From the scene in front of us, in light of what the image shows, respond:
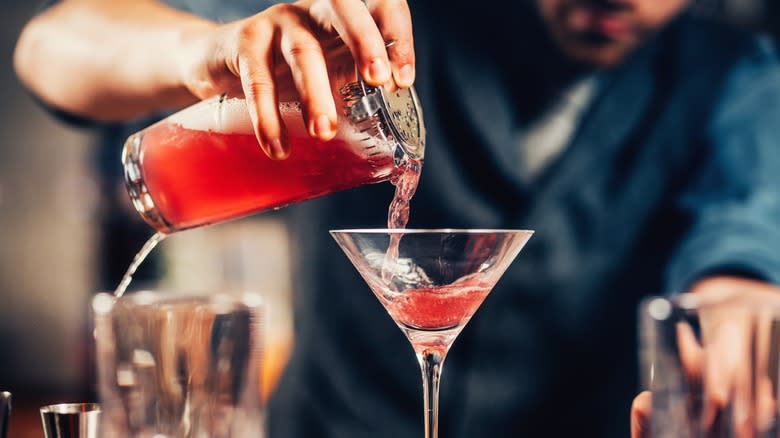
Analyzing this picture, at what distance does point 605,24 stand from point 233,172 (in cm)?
102

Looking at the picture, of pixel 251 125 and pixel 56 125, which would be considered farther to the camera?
pixel 56 125

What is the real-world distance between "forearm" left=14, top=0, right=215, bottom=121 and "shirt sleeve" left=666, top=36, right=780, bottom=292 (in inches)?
39.3

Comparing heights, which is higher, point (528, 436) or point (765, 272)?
point (765, 272)

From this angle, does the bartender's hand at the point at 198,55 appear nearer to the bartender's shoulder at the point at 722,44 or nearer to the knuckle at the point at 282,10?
the knuckle at the point at 282,10

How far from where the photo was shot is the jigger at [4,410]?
75 cm

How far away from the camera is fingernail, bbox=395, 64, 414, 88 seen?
2.69ft

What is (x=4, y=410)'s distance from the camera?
76 centimetres

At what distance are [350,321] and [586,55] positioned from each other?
30.3 inches

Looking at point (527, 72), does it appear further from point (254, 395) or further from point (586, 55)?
point (254, 395)

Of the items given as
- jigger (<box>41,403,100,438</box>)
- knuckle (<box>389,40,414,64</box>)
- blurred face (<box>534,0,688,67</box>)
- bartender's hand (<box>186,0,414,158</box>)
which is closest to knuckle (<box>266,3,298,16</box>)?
bartender's hand (<box>186,0,414,158</box>)

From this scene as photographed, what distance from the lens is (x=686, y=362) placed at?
27.9 inches

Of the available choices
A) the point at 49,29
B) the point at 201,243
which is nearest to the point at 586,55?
the point at 49,29

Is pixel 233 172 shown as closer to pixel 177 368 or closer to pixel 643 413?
pixel 177 368

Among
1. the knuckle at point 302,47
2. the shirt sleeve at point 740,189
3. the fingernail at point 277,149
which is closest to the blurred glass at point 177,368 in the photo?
the fingernail at point 277,149
